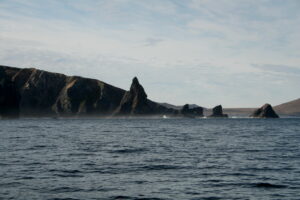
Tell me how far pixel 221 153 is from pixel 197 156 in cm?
439

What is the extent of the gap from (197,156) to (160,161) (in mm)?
5733

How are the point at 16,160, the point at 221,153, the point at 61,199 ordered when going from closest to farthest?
the point at 61,199, the point at 16,160, the point at 221,153

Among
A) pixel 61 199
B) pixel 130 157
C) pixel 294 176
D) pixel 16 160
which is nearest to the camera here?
pixel 61 199

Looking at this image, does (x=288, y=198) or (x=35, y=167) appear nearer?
(x=288, y=198)

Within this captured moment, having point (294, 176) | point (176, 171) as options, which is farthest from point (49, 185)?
point (294, 176)

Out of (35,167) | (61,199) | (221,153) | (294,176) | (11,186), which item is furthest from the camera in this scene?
(221,153)

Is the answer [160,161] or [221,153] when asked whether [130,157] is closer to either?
[160,161]

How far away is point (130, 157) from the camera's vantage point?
38688 mm

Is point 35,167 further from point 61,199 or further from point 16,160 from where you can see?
point 61,199

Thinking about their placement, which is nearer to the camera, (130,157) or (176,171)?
(176,171)

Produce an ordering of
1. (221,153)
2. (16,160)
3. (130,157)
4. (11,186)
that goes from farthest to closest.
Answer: (221,153) → (130,157) → (16,160) → (11,186)

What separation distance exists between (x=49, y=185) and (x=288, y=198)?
1442 centimetres

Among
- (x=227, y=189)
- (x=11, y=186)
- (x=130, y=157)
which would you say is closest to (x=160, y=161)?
(x=130, y=157)

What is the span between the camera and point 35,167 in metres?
30.8
